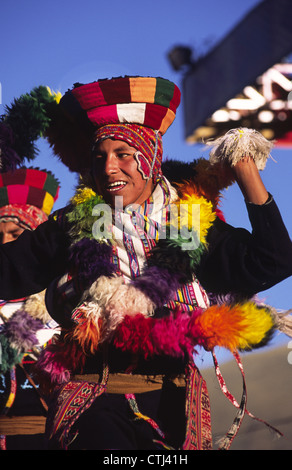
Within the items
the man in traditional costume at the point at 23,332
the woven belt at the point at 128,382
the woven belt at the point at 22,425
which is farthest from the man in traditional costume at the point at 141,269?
the woven belt at the point at 22,425

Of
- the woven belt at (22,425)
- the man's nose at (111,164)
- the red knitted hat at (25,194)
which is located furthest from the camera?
the red knitted hat at (25,194)

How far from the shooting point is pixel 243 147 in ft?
11.2

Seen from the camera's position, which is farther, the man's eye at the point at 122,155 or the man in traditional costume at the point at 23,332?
the man in traditional costume at the point at 23,332

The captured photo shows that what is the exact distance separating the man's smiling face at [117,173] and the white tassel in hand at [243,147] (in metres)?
0.42

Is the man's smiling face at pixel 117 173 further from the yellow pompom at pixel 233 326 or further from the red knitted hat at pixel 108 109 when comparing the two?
the yellow pompom at pixel 233 326

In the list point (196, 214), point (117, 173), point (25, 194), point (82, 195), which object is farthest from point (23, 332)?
point (196, 214)

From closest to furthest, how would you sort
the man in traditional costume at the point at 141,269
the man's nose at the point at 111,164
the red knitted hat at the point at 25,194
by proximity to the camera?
the man in traditional costume at the point at 141,269 → the man's nose at the point at 111,164 → the red knitted hat at the point at 25,194

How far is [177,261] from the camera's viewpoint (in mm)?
3428

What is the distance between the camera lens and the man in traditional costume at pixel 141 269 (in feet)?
10.4

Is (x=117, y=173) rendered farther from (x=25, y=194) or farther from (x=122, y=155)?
(x=25, y=194)

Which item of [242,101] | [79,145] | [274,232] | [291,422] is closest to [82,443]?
[274,232]

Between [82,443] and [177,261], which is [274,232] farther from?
A: [82,443]

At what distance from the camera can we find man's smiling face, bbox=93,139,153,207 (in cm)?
361

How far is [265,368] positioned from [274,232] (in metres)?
9.74
